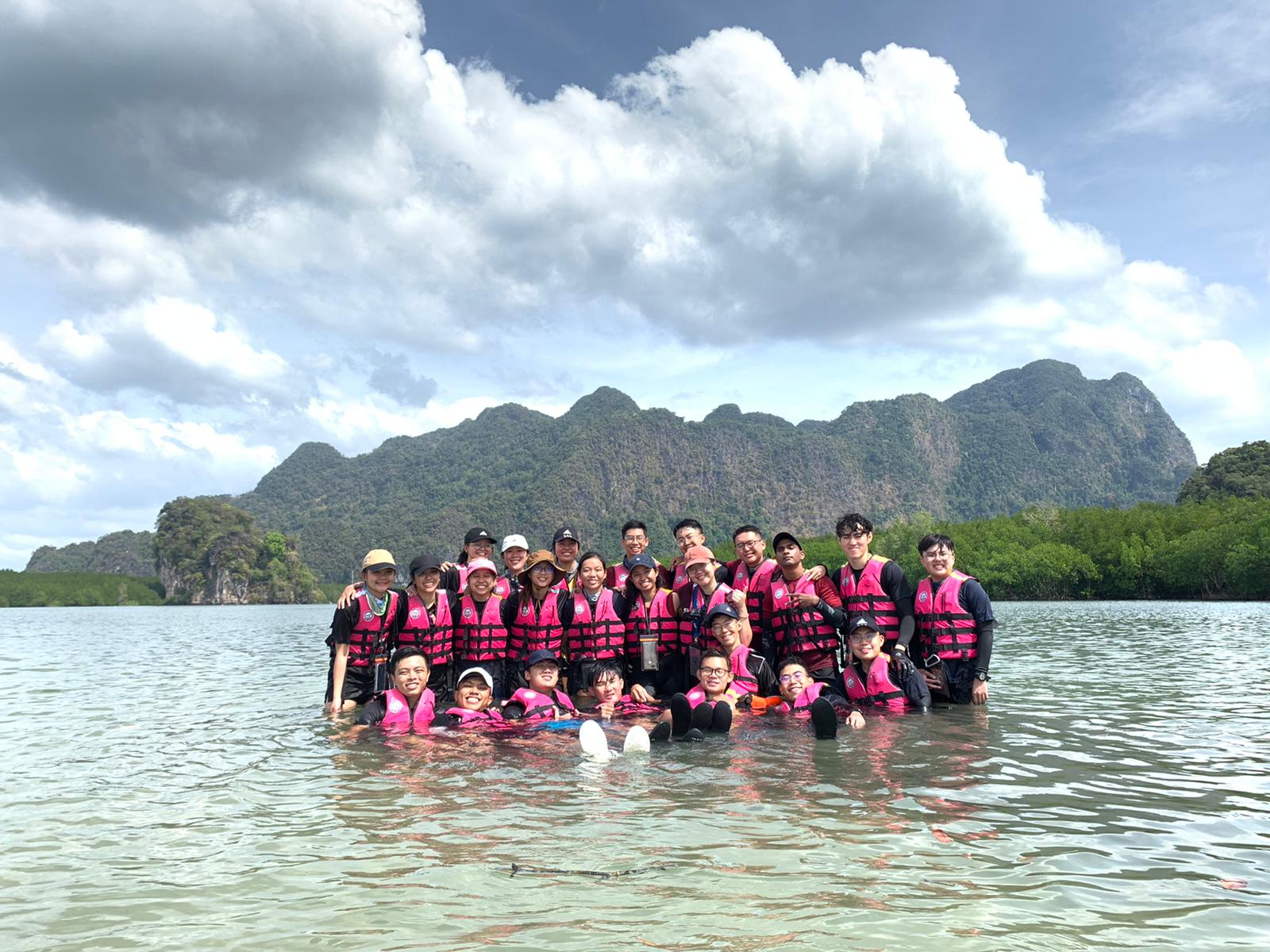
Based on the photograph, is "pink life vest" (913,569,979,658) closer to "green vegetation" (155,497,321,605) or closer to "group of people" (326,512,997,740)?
"group of people" (326,512,997,740)

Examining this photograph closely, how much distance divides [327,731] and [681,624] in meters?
4.99

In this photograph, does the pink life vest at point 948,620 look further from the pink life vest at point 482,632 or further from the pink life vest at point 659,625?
the pink life vest at point 482,632

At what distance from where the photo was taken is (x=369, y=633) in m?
11.4

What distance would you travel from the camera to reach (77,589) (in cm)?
12481

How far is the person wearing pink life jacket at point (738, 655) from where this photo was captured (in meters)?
10.7

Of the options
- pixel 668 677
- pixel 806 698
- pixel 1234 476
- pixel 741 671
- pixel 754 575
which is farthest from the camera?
pixel 1234 476

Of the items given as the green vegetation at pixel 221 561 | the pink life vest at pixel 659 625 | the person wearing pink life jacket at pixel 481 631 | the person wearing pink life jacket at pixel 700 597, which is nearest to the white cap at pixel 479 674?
the person wearing pink life jacket at pixel 481 631

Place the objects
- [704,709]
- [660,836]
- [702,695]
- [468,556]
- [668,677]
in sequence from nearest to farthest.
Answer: [660,836] → [704,709] → [702,695] → [668,677] → [468,556]

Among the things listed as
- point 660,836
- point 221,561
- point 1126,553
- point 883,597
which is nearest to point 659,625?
point 883,597

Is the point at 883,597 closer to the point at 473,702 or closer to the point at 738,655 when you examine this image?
the point at 738,655

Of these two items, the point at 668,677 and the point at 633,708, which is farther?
the point at 668,677

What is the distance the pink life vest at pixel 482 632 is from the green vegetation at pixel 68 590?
13380 cm

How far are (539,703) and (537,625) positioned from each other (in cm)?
110

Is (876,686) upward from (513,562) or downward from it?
downward
